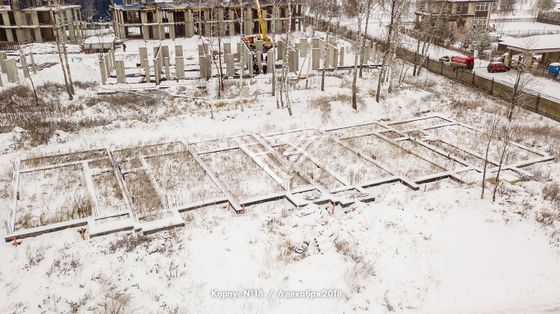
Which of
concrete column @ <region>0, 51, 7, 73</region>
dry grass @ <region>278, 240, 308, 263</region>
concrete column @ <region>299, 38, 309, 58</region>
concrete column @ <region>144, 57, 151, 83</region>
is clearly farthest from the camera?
concrete column @ <region>299, 38, 309, 58</region>

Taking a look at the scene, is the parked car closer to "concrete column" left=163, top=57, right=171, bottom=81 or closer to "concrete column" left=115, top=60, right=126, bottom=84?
"concrete column" left=163, top=57, right=171, bottom=81

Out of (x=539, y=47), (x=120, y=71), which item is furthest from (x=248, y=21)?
(x=539, y=47)

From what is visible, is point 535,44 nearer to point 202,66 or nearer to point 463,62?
point 463,62

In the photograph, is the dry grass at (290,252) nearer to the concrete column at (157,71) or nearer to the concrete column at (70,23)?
the concrete column at (157,71)

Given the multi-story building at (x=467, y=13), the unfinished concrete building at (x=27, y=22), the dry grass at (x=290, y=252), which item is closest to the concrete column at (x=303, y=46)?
the multi-story building at (x=467, y=13)

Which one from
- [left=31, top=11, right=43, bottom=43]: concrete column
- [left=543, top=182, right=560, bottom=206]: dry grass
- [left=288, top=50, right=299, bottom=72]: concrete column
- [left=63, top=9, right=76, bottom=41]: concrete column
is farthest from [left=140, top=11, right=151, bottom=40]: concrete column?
[left=543, top=182, right=560, bottom=206]: dry grass
